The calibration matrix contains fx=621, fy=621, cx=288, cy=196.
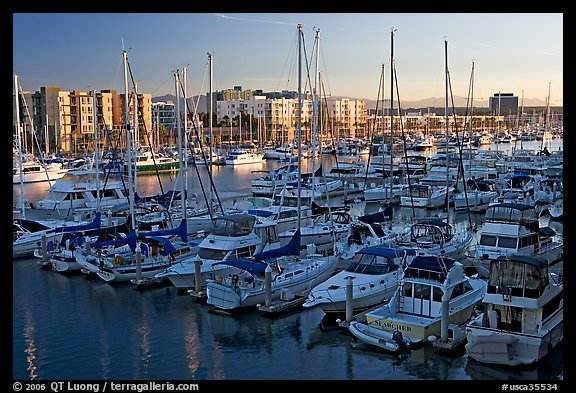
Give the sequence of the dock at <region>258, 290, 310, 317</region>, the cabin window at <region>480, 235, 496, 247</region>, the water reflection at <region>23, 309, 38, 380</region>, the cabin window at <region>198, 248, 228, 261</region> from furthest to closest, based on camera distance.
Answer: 1. the cabin window at <region>480, 235, 496, 247</region>
2. the cabin window at <region>198, 248, 228, 261</region>
3. the dock at <region>258, 290, 310, 317</region>
4. the water reflection at <region>23, 309, 38, 380</region>

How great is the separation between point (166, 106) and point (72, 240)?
10302 cm

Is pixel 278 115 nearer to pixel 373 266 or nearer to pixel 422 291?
pixel 373 266

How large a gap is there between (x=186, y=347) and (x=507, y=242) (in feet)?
33.5

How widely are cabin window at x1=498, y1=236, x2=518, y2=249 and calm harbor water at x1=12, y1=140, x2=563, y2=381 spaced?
6.69 m

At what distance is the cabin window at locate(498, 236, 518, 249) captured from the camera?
18.1 m

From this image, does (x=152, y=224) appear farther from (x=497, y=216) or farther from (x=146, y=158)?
(x=146, y=158)

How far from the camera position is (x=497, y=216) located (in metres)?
18.8

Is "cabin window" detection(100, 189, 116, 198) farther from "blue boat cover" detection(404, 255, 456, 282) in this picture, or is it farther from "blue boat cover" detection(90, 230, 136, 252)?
"blue boat cover" detection(404, 255, 456, 282)

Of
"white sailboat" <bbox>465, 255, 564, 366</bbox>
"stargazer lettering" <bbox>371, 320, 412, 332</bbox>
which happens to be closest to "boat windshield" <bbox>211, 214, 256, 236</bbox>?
"stargazer lettering" <bbox>371, 320, 412, 332</bbox>

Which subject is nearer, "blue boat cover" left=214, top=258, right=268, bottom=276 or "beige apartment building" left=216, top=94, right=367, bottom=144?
"blue boat cover" left=214, top=258, right=268, bottom=276

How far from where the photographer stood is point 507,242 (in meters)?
Result: 18.2

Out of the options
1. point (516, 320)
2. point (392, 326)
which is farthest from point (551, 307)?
point (392, 326)

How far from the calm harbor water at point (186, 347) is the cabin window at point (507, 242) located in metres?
6.69

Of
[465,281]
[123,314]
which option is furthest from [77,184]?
[465,281]
